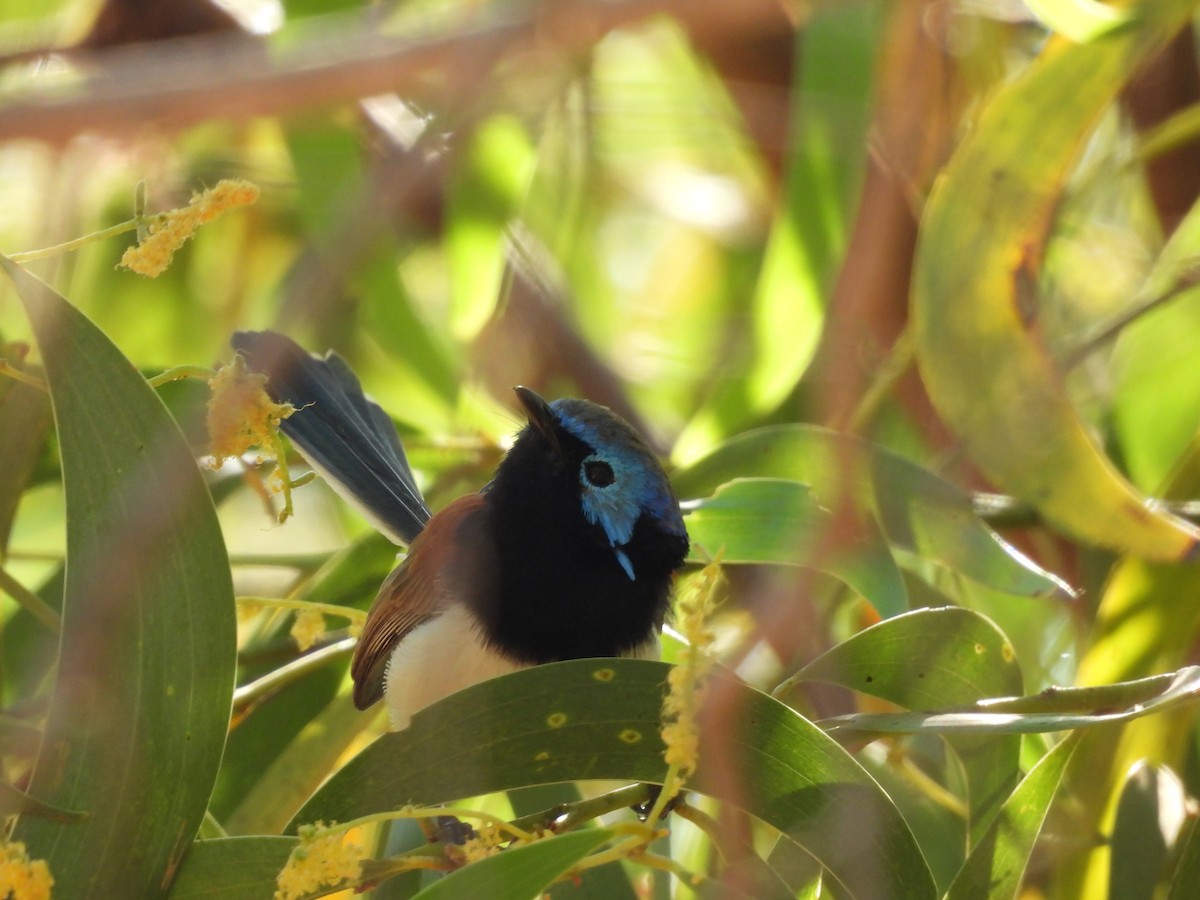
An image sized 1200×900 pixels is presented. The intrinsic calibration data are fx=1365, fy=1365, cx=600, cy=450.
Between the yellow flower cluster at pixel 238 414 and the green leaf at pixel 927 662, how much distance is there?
74 cm

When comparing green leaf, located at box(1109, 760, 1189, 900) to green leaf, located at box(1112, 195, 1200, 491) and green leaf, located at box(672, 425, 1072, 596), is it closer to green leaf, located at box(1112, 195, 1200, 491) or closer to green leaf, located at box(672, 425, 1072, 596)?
green leaf, located at box(672, 425, 1072, 596)

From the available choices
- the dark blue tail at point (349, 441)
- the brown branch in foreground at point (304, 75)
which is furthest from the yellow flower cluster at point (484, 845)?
the dark blue tail at point (349, 441)

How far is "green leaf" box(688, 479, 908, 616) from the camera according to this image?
207cm

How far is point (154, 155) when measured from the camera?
3.24m

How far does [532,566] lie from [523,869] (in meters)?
1.00

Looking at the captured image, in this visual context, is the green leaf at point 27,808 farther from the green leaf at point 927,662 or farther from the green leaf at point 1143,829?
the green leaf at point 1143,829

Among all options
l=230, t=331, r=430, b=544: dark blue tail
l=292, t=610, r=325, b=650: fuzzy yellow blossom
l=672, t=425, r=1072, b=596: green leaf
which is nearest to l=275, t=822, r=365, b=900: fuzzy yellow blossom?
l=292, t=610, r=325, b=650: fuzzy yellow blossom

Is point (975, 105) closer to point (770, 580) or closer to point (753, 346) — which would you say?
point (753, 346)

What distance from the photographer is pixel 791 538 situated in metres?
2.15

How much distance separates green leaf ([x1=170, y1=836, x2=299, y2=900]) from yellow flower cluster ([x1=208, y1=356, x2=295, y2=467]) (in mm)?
434

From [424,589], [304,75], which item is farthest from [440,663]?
[304,75]

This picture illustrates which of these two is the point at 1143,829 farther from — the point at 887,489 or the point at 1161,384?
the point at 1161,384

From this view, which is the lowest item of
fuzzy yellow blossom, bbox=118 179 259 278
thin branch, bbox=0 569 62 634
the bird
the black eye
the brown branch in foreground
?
the bird

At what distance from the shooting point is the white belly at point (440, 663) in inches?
89.3
